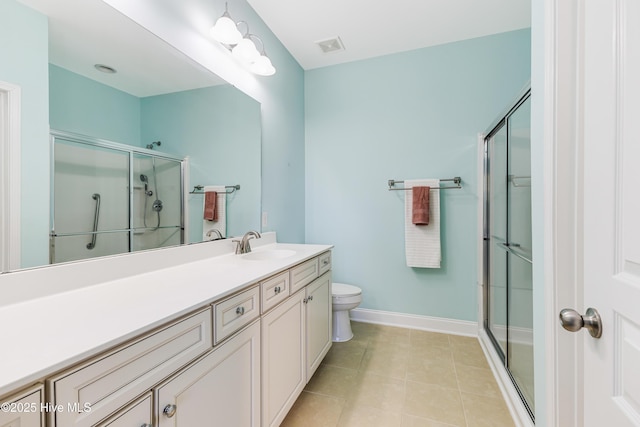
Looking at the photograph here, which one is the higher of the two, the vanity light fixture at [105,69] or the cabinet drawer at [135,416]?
the vanity light fixture at [105,69]

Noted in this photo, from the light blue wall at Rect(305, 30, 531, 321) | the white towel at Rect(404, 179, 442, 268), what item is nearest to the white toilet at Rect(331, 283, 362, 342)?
the light blue wall at Rect(305, 30, 531, 321)

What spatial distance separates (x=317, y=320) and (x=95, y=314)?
121 cm

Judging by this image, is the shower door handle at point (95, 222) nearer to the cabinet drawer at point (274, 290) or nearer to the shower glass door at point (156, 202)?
the shower glass door at point (156, 202)

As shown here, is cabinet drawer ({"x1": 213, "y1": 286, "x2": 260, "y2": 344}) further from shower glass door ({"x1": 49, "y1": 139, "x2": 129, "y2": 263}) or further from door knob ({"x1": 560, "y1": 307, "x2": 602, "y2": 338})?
door knob ({"x1": 560, "y1": 307, "x2": 602, "y2": 338})

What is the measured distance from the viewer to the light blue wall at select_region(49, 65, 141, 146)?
0.90 m

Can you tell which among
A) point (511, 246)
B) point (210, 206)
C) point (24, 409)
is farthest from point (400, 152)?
point (24, 409)

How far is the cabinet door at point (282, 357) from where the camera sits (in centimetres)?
115

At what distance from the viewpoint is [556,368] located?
79 centimetres

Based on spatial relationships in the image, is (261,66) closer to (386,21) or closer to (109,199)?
(386,21)

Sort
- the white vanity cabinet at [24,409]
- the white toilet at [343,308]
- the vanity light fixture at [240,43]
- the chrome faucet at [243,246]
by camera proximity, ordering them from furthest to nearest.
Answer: the white toilet at [343,308] < the chrome faucet at [243,246] < the vanity light fixture at [240,43] < the white vanity cabinet at [24,409]

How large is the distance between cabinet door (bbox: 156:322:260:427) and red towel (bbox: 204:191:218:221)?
29.6 inches

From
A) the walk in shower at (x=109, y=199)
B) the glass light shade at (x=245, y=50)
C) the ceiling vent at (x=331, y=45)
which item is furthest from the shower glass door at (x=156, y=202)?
the ceiling vent at (x=331, y=45)

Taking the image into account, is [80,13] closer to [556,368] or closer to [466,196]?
[556,368]

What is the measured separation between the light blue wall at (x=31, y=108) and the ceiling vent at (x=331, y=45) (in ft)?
6.32
